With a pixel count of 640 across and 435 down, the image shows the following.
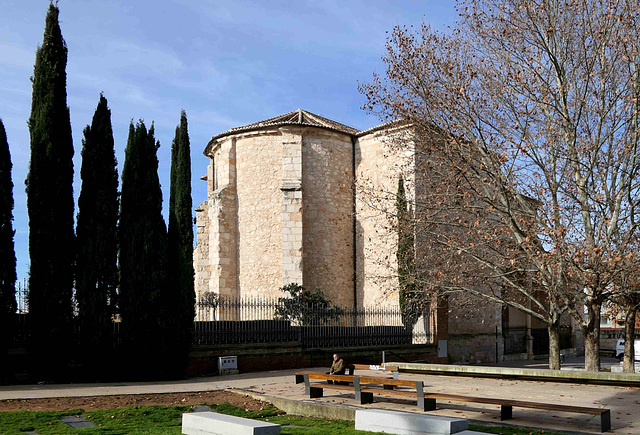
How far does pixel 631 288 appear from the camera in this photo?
1455 cm

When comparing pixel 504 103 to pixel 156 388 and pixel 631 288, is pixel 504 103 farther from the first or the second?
pixel 156 388

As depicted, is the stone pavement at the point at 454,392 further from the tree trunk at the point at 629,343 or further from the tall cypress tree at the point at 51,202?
the tree trunk at the point at 629,343

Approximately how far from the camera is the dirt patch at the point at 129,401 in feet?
37.1

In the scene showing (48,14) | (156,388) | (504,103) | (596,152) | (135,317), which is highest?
(48,14)

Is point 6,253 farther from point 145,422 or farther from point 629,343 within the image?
point 629,343

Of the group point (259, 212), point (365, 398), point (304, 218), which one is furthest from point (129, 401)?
point (259, 212)

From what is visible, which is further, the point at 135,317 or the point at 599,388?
the point at 135,317

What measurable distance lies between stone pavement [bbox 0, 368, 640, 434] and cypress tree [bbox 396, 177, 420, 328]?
3.06 metres

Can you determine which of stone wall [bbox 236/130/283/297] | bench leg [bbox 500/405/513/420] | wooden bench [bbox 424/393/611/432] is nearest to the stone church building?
stone wall [bbox 236/130/283/297]

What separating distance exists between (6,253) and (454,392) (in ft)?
37.0

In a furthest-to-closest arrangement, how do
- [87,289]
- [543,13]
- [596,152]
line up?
1. [87,289]
2. [543,13]
3. [596,152]

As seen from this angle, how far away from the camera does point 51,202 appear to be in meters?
16.2

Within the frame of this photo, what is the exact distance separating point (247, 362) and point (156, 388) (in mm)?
4474

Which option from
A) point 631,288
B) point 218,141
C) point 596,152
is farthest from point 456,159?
point 218,141
